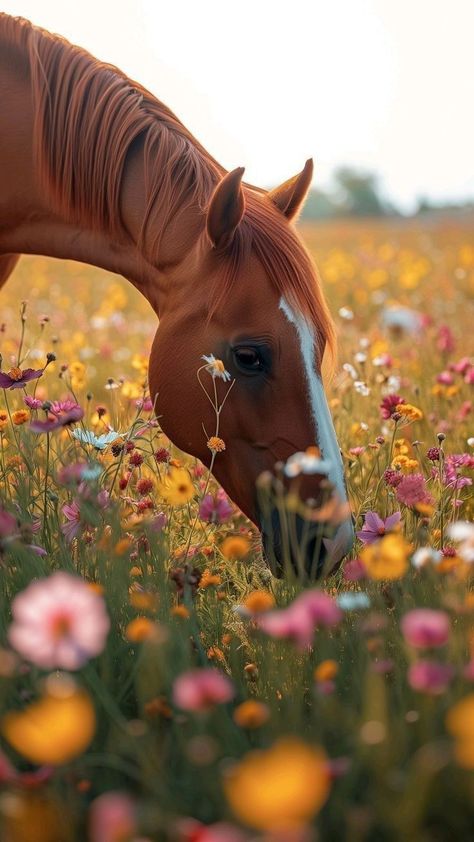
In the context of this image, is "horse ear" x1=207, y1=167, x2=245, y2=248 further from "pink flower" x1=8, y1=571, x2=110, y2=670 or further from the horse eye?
"pink flower" x1=8, y1=571, x2=110, y2=670

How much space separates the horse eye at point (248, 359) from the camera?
267cm

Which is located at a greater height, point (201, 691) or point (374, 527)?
point (201, 691)

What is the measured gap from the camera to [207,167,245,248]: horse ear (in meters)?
2.61

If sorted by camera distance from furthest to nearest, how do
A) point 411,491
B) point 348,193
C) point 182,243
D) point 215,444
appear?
point 348,193
point 182,243
point 215,444
point 411,491

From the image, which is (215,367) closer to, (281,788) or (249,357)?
(249,357)

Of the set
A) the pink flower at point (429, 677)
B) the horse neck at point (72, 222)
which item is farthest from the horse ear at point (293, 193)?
the pink flower at point (429, 677)

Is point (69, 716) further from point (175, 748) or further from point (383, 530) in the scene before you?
point (383, 530)

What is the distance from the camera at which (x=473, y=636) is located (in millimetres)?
1737

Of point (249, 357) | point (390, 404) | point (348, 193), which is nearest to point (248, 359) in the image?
point (249, 357)

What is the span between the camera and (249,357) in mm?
2686

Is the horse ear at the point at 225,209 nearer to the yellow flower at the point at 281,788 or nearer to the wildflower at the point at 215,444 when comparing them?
the wildflower at the point at 215,444

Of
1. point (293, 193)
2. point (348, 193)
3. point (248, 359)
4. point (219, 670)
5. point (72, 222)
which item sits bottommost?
point (348, 193)

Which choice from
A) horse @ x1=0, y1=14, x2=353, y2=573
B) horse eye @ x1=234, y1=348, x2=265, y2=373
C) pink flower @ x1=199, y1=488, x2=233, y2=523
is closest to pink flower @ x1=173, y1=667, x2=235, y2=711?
pink flower @ x1=199, y1=488, x2=233, y2=523

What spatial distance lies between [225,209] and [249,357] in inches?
19.1
